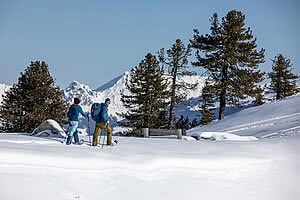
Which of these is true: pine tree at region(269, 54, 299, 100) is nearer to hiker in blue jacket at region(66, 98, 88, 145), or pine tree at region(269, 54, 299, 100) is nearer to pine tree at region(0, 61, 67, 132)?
pine tree at region(0, 61, 67, 132)

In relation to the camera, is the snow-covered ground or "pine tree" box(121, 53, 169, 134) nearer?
the snow-covered ground

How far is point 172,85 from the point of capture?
3281cm

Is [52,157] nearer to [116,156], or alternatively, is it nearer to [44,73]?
[116,156]

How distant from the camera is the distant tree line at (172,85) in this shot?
1164 inches

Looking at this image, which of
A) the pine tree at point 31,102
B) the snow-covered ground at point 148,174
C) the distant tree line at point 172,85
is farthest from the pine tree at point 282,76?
the snow-covered ground at point 148,174

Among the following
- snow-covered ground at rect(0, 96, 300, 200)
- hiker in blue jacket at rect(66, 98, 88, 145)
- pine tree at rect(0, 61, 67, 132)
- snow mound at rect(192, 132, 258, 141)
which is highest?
pine tree at rect(0, 61, 67, 132)

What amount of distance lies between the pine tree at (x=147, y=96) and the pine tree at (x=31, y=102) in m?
6.75

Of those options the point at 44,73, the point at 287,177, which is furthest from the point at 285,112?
the point at 44,73

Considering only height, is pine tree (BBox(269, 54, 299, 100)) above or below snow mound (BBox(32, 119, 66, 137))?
above

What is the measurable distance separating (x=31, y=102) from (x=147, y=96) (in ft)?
36.0

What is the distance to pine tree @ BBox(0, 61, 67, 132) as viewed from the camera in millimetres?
31203

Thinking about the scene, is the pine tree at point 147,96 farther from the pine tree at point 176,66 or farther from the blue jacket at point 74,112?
the blue jacket at point 74,112

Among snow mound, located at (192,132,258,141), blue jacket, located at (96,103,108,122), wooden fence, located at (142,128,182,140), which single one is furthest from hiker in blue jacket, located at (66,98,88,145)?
snow mound, located at (192,132,258,141)

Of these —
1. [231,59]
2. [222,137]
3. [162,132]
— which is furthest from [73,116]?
[231,59]
